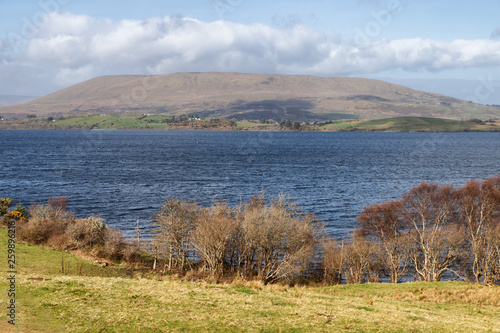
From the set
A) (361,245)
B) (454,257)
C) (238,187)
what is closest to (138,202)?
(238,187)

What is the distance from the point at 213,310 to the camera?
19812mm

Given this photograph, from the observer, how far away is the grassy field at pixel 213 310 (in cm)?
1759

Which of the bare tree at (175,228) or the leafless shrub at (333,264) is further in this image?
the leafless shrub at (333,264)

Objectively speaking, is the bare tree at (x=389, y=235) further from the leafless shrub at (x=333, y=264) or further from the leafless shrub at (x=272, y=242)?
the leafless shrub at (x=272, y=242)

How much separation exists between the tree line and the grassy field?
11872 mm

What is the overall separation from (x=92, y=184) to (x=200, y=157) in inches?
2530

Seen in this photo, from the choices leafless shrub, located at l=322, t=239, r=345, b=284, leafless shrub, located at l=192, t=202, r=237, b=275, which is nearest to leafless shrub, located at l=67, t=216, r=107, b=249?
leafless shrub, located at l=192, t=202, r=237, b=275

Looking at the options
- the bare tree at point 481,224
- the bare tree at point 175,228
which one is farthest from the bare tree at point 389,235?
the bare tree at point 175,228

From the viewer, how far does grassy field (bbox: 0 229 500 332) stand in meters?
17.6

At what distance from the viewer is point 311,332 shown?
1758cm

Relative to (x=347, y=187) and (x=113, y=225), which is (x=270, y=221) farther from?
(x=347, y=187)

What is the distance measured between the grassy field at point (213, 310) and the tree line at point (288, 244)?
1187cm

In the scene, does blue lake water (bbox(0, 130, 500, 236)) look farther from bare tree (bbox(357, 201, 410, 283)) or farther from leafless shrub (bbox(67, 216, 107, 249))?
leafless shrub (bbox(67, 216, 107, 249))

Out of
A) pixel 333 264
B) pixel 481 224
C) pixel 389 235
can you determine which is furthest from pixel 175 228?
pixel 481 224
